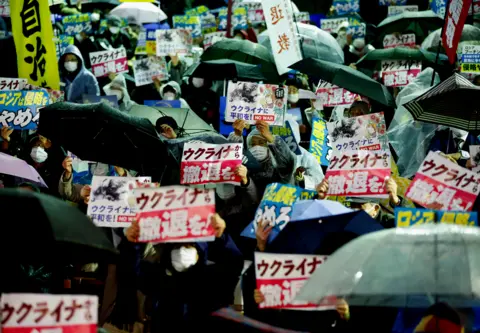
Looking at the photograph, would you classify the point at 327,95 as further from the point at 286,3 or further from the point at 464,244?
the point at 464,244

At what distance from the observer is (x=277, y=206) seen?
8.41m

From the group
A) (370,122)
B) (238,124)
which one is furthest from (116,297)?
(370,122)

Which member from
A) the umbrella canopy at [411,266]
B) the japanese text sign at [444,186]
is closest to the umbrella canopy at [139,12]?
the japanese text sign at [444,186]

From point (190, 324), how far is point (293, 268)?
1.33 meters

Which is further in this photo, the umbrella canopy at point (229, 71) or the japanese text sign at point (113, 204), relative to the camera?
the umbrella canopy at point (229, 71)

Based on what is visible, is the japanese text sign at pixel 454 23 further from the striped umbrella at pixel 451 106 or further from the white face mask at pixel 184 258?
the white face mask at pixel 184 258

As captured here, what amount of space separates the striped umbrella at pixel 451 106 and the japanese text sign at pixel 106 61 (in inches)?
264

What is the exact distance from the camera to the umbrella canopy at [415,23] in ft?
56.3

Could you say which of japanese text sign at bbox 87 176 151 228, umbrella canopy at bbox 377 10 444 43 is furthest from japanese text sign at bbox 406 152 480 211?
umbrella canopy at bbox 377 10 444 43

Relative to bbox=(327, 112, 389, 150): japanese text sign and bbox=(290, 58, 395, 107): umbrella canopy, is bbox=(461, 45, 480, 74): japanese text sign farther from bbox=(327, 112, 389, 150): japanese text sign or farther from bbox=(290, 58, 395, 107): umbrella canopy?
bbox=(327, 112, 389, 150): japanese text sign

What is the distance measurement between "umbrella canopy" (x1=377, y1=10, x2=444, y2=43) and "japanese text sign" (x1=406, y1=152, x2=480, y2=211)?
365 inches

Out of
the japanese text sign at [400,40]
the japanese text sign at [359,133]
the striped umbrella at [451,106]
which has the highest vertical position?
the striped umbrella at [451,106]

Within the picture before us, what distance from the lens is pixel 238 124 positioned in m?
10.2

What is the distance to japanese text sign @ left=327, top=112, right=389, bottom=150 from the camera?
32.3 feet
